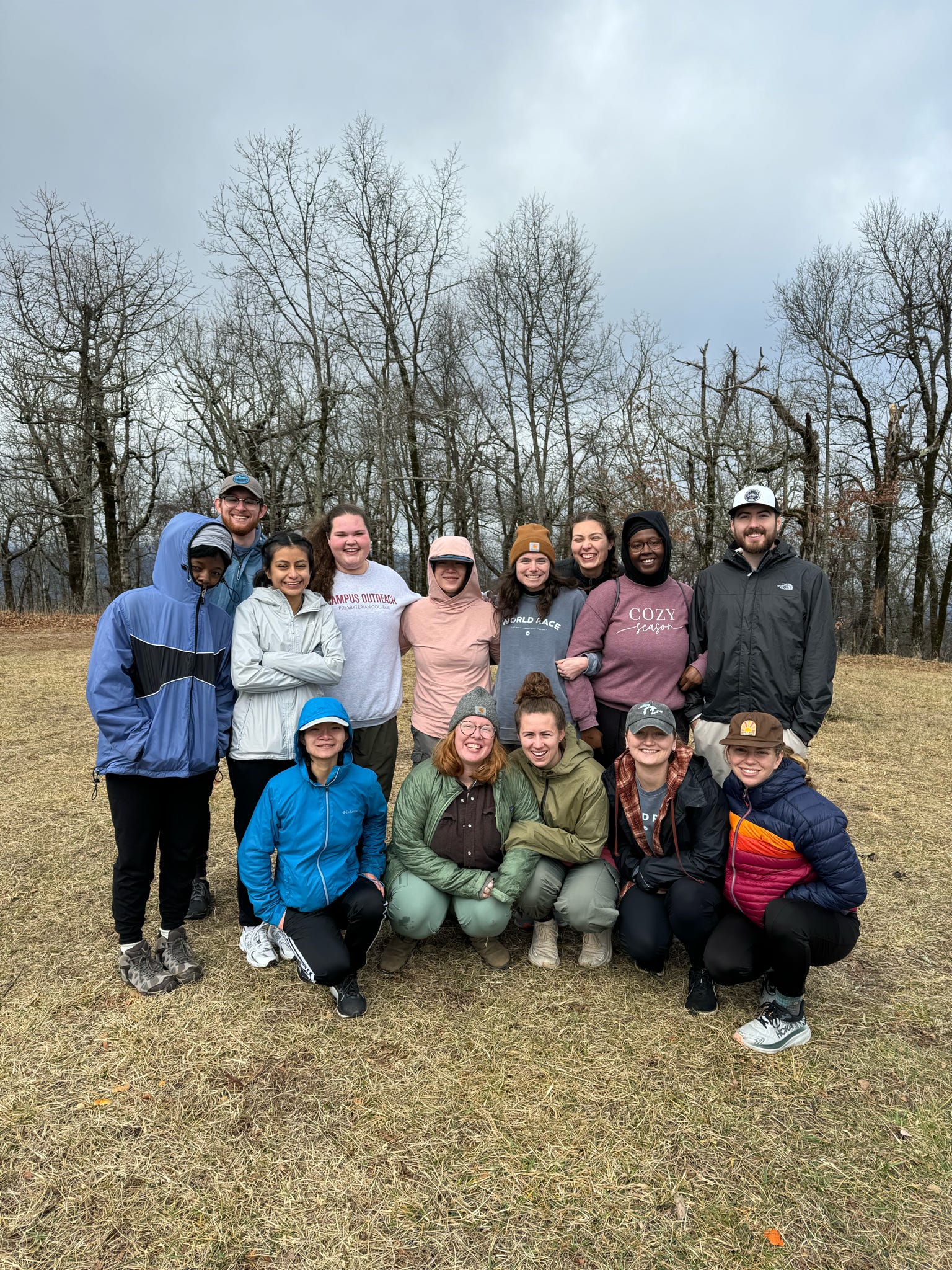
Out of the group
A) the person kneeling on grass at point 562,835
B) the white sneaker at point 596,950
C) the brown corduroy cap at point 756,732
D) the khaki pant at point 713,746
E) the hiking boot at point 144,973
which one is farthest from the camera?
the khaki pant at point 713,746

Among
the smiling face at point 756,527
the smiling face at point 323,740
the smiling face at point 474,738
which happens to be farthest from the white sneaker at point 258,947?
the smiling face at point 756,527

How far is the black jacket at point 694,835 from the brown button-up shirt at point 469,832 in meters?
0.62

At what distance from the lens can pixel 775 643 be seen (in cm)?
343

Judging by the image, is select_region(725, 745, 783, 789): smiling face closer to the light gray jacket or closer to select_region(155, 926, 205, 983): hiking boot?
the light gray jacket

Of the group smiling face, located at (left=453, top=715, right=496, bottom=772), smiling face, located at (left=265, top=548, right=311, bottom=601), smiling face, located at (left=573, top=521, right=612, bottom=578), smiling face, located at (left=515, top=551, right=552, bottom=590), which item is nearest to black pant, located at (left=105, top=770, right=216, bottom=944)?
smiling face, located at (left=265, top=548, right=311, bottom=601)

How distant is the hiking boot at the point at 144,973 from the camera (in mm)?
3162

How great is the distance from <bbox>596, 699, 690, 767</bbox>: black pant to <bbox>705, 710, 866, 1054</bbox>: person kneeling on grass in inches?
28.0

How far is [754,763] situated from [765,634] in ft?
2.73

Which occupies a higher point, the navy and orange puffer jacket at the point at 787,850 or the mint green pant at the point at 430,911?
the navy and orange puffer jacket at the point at 787,850

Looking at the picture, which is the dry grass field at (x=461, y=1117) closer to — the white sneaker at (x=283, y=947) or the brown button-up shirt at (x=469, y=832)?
the white sneaker at (x=283, y=947)

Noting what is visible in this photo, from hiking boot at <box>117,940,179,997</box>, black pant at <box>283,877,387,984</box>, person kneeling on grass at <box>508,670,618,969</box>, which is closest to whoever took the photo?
black pant at <box>283,877,387,984</box>

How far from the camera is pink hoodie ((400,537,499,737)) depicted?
3.80 meters

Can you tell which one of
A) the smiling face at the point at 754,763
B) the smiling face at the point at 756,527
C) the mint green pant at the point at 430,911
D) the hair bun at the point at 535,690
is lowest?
the mint green pant at the point at 430,911

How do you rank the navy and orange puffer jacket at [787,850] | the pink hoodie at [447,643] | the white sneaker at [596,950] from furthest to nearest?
the pink hoodie at [447,643] < the white sneaker at [596,950] < the navy and orange puffer jacket at [787,850]
